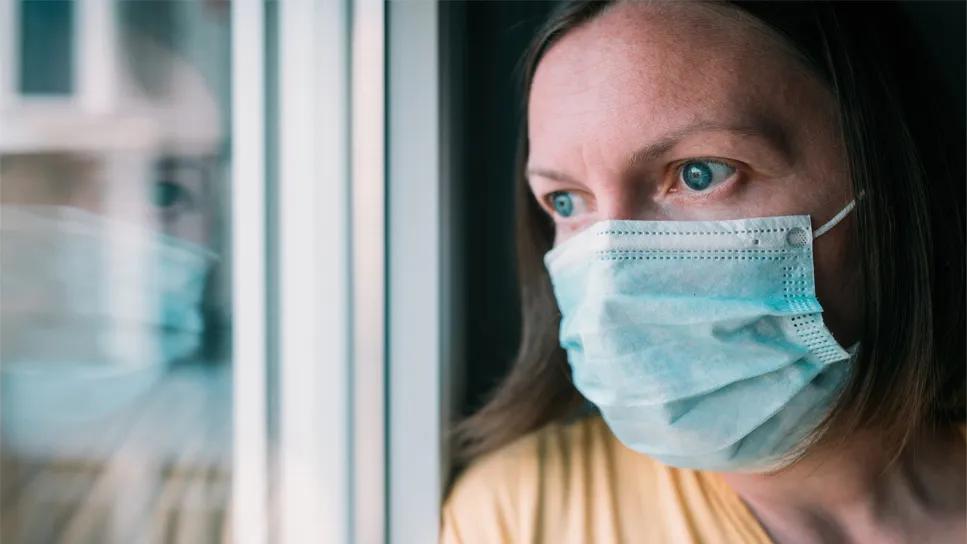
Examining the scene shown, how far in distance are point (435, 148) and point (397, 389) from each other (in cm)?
37

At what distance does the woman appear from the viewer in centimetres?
102

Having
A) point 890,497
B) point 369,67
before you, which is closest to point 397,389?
point 369,67

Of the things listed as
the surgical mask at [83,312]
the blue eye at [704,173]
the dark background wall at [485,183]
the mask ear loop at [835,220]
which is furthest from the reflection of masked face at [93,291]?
the mask ear loop at [835,220]

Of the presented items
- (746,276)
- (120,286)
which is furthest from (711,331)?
(120,286)

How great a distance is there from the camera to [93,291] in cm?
92

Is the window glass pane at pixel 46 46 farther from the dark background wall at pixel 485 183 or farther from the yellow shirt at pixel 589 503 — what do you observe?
the yellow shirt at pixel 589 503

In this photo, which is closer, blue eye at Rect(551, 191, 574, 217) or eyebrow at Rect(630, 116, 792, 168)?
eyebrow at Rect(630, 116, 792, 168)

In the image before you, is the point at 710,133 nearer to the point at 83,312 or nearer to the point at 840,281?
the point at 840,281

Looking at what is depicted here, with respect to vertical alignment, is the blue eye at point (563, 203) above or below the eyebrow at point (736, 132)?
below

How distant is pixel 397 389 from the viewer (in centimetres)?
121

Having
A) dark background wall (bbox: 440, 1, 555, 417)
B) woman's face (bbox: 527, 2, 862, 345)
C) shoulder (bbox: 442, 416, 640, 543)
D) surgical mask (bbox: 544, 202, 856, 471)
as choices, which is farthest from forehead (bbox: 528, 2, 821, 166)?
shoulder (bbox: 442, 416, 640, 543)

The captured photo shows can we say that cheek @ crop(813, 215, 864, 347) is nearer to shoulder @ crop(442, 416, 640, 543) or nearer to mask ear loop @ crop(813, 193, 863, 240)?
mask ear loop @ crop(813, 193, 863, 240)

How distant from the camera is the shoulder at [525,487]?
1166 millimetres

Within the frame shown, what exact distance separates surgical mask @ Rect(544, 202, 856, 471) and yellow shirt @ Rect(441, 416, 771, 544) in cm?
16
